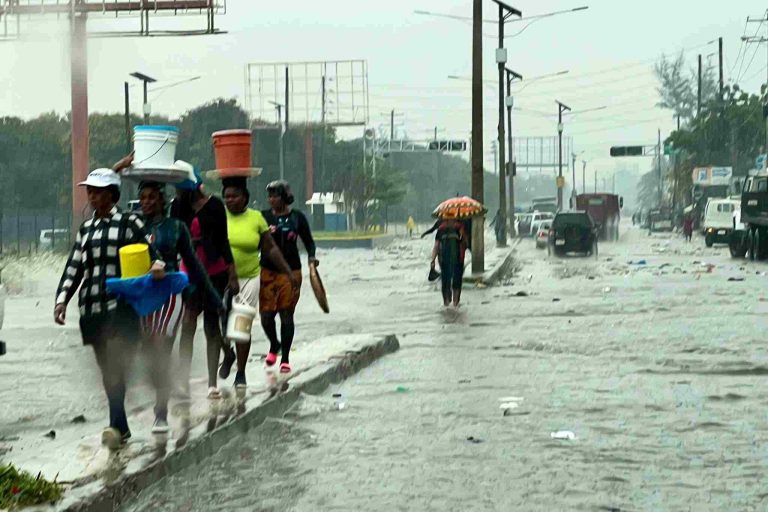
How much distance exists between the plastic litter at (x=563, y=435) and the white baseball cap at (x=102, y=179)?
10.6 ft

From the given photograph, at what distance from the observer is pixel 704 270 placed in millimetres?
39125

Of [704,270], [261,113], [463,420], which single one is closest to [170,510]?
[463,420]

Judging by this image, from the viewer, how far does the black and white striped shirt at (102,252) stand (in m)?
9.55

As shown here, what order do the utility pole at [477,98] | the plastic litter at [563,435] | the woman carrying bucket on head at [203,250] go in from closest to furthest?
the plastic litter at [563,435], the woman carrying bucket on head at [203,250], the utility pole at [477,98]

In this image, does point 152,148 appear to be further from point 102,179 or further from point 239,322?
point 239,322

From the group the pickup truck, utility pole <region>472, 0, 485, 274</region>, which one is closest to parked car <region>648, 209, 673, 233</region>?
the pickup truck

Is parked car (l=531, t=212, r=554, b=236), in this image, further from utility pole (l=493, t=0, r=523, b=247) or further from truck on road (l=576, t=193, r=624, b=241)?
utility pole (l=493, t=0, r=523, b=247)

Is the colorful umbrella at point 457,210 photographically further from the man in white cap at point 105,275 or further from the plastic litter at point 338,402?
the man in white cap at point 105,275

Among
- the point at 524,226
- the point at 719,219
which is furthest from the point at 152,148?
the point at 524,226

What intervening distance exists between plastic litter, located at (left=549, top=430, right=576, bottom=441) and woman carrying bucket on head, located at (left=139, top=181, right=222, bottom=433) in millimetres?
2365

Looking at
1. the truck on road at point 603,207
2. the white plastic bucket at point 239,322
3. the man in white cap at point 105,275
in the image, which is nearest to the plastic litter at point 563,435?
the white plastic bucket at point 239,322

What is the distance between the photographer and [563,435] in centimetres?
1066

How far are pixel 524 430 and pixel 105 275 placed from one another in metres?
3.11

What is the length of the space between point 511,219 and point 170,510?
82.2 m
